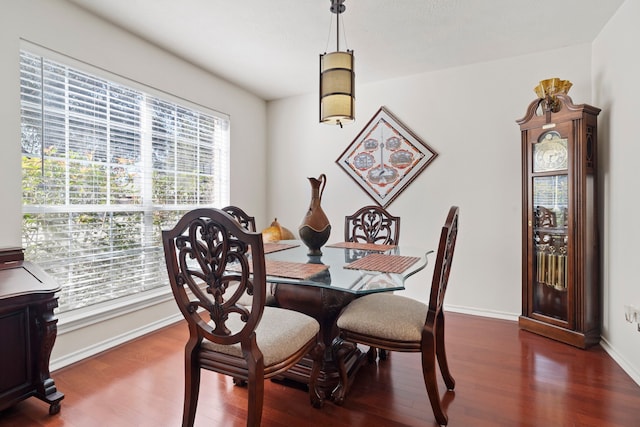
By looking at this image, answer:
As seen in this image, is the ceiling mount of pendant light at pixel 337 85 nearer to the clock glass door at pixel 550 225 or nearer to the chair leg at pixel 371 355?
the chair leg at pixel 371 355

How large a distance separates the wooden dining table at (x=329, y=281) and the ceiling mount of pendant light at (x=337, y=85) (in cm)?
90

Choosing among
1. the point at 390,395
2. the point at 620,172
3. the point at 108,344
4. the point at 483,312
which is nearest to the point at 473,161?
the point at 620,172

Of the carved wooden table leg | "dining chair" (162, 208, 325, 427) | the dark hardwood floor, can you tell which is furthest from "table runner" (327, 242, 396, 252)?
"dining chair" (162, 208, 325, 427)

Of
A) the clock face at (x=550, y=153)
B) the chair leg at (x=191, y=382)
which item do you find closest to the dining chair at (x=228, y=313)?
the chair leg at (x=191, y=382)

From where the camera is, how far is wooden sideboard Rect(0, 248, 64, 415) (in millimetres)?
1618

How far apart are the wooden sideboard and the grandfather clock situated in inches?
129

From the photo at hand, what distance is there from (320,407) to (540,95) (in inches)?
109

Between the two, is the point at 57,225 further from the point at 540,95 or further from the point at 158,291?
the point at 540,95

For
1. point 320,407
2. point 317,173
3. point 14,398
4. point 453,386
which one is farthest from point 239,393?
point 317,173

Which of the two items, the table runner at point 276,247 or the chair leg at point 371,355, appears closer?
the chair leg at point 371,355

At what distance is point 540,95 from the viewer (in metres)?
2.63

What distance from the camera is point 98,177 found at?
2463 mm

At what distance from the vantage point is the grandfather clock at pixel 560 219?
2455 mm

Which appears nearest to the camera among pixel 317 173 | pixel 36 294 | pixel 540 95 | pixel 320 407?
pixel 36 294
